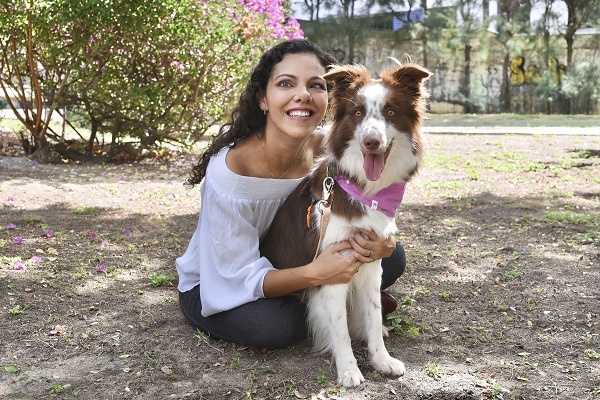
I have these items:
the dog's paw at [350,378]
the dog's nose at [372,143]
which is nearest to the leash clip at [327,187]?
the dog's nose at [372,143]

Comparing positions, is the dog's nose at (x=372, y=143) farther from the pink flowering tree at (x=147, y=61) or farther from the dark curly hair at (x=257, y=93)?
the pink flowering tree at (x=147, y=61)

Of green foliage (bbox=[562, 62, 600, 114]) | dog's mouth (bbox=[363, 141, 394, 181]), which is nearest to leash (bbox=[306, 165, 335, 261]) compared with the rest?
dog's mouth (bbox=[363, 141, 394, 181])

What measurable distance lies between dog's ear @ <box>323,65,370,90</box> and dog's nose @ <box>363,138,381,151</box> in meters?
0.39

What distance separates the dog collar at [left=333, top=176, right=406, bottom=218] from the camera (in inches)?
119

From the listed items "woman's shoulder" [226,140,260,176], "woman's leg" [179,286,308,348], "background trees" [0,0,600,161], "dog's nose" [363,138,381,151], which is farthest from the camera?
"background trees" [0,0,600,161]

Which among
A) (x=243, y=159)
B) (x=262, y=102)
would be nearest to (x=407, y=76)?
(x=262, y=102)

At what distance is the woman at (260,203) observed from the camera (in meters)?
3.28

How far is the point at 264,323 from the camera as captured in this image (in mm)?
3258

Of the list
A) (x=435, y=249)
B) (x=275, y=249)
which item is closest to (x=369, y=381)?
(x=275, y=249)

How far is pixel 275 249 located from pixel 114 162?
696 centimetres

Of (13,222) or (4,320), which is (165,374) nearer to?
(4,320)

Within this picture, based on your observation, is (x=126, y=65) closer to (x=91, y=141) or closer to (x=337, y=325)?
(x=91, y=141)

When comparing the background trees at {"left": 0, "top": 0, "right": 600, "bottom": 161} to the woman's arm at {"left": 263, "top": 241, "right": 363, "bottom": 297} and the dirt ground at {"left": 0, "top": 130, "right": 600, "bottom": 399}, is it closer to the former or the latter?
the dirt ground at {"left": 0, "top": 130, "right": 600, "bottom": 399}

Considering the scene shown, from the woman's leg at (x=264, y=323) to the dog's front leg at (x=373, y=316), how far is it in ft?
1.09
